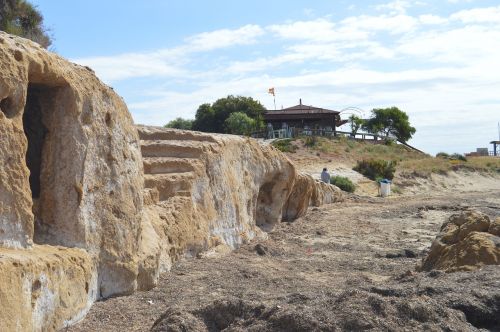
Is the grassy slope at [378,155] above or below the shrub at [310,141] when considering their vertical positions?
below

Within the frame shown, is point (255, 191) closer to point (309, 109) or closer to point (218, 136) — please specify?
point (218, 136)

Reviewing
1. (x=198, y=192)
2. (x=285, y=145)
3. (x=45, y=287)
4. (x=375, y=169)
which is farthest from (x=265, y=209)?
(x=285, y=145)

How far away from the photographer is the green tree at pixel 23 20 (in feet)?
65.1

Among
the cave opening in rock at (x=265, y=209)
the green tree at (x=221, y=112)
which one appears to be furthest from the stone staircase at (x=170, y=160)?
the green tree at (x=221, y=112)

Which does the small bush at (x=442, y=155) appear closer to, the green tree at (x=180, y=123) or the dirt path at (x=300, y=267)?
the green tree at (x=180, y=123)

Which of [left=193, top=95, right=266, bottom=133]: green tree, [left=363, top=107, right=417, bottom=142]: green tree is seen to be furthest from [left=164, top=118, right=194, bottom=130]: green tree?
[left=363, top=107, right=417, bottom=142]: green tree

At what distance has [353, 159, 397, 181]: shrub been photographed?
32.4 m

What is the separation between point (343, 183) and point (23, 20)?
46.2 ft

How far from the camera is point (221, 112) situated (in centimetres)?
5075

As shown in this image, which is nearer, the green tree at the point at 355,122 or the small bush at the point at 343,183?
the small bush at the point at 343,183

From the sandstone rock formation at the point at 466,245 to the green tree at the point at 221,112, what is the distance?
132 ft

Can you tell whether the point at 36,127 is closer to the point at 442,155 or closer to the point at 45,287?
the point at 45,287

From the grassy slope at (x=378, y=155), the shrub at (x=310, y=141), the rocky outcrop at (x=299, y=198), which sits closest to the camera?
the rocky outcrop at (x=299, y=198)

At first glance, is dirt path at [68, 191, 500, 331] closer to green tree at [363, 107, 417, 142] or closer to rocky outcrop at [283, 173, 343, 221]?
rocky outcrop at [283, 173, 343, 221]
